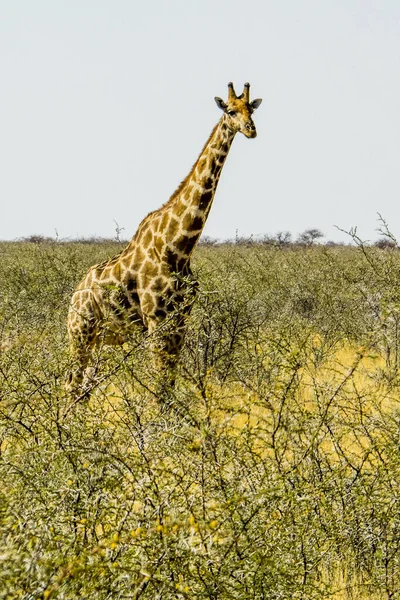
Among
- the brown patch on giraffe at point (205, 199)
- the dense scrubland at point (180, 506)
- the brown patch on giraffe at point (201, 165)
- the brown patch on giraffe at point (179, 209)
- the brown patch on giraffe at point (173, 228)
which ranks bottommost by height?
the dense scrubland at point (180, 506)

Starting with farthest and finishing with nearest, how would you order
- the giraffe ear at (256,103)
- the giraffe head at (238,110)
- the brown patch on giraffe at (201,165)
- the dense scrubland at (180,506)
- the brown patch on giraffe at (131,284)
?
1. the giraffe ear at (256,103)
2. the brown patch on giraffe at (201,165)
3. the brown patch on giraffe at (131,284)
4. the giraffe head at (238,110)
5. the dense scrubland at (180,506)

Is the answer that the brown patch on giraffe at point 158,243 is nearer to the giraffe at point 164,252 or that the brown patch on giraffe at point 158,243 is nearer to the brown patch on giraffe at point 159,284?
the giraffe at point 164,252

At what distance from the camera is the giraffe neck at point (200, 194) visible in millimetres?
6707

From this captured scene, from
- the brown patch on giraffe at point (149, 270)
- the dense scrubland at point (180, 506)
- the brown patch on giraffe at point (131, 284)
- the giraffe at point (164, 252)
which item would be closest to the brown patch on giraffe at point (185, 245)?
the giraffe at point (164, 252)

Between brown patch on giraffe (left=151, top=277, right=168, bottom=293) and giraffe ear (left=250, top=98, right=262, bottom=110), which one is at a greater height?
giraffe ear (left=250, top=98, right=262, bottom=110)

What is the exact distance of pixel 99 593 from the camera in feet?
7.81

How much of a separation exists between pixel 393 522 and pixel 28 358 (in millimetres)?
2358

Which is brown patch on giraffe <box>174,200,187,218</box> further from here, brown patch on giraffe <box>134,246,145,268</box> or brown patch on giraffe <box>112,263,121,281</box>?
brown patch on giraffe <box>112,263,121,281</box>

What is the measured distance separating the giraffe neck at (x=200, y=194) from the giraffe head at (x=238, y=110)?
98 mm

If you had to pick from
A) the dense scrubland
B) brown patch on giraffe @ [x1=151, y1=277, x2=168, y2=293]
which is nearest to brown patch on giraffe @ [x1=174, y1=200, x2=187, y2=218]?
brown patch on giraffe @ [x1=151, y1=277, x2=168, y2=293]

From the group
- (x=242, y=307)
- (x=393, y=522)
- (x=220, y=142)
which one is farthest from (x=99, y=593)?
(x=242, y=307)

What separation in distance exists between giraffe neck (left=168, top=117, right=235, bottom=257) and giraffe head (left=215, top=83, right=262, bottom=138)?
0.32ft

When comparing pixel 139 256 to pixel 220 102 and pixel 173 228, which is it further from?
pixel 220 102

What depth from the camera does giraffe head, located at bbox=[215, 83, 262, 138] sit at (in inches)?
254
